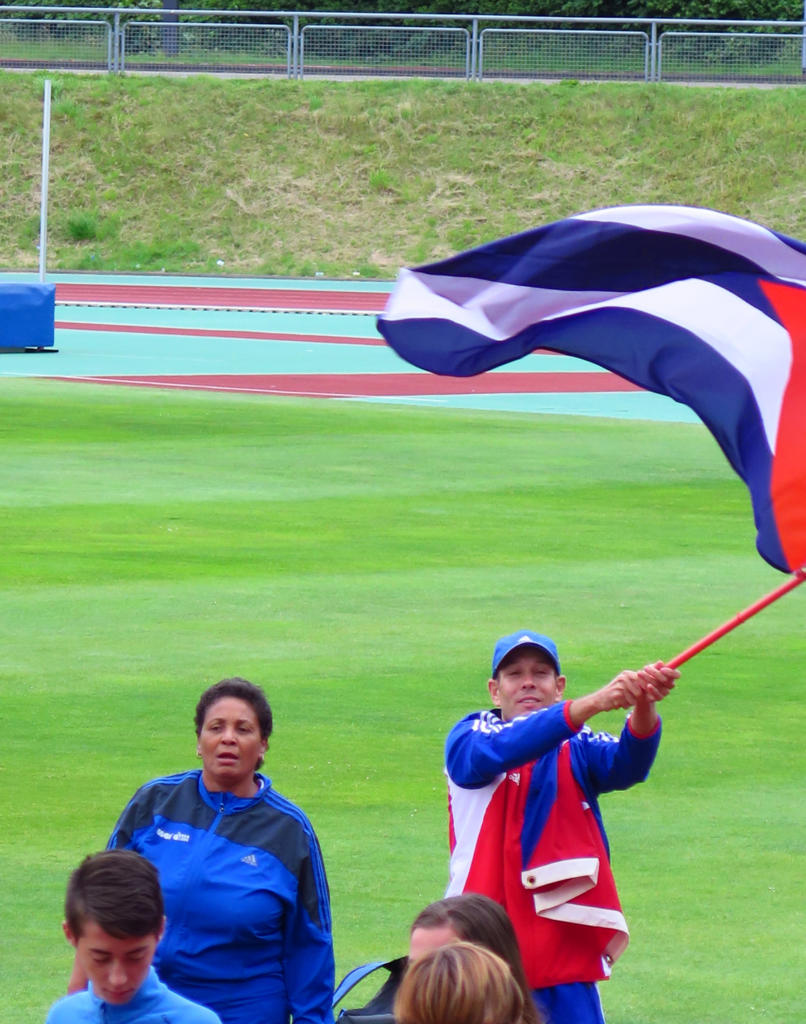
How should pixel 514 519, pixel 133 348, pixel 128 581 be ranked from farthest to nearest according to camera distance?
1. pixel 133 348
2. pixel 514 519
3. pixel 128 581

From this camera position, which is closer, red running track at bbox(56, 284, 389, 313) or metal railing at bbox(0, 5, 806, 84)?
red running track at bbox(56, 284, 389, 313)

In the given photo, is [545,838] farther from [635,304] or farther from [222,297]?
[222,297]

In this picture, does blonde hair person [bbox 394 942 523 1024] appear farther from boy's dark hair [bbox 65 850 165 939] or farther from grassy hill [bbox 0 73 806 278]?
grassy hill [bbox 0 73 806 278]

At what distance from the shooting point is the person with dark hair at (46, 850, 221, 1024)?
4516 mm

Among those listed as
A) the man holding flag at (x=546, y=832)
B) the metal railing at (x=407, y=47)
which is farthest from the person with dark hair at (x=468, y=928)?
the metal railing at (x=407, y=47)

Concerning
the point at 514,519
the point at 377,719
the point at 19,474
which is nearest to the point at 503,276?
the point at 377,719

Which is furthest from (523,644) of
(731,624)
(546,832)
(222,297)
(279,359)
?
(222,297)

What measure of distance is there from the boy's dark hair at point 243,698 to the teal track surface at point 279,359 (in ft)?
68.4

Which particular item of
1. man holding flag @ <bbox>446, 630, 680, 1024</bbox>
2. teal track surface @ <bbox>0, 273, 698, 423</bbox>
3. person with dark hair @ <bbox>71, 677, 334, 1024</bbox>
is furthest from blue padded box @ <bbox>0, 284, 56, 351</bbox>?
man holding flag @ <bbox>446, 630, 680, 1024</bbox>

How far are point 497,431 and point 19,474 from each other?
21.3 ft

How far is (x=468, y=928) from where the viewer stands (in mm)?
4219

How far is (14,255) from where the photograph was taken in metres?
59.3

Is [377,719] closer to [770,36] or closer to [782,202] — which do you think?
[782,202]

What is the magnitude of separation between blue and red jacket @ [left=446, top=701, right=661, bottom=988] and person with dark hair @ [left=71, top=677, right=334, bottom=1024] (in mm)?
436
